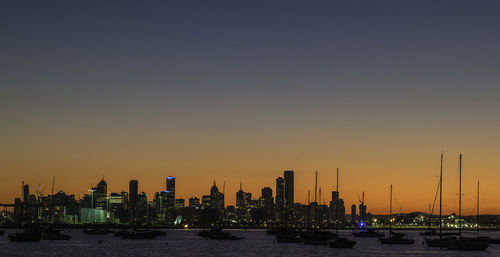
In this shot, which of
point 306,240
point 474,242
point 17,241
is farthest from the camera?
point 17,241

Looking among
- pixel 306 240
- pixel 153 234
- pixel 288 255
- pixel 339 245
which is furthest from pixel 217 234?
pixel 288 255

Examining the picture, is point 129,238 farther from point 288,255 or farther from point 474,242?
point 474,242

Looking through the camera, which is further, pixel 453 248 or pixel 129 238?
pixel 129 238

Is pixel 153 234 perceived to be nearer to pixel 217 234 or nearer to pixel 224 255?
pixel 217 234

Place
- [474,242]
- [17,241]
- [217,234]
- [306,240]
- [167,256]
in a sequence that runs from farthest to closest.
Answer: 1. [217,234]
2. [17,241]
3. [306,240]
4. [474,242]
5. [167,256]

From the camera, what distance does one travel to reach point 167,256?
367 feet

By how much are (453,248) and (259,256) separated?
39372mm

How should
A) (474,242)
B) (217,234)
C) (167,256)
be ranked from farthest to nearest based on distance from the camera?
→ (217,234) → (474,242) → (167,256)

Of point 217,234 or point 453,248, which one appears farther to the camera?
point 217,234

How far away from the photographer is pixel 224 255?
114m

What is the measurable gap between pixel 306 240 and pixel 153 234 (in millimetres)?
61282

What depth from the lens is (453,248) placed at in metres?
126

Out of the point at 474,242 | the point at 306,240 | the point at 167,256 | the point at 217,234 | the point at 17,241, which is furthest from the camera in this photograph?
the point at 217,234

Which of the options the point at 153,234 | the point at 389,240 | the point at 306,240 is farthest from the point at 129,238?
the point at 389,240
